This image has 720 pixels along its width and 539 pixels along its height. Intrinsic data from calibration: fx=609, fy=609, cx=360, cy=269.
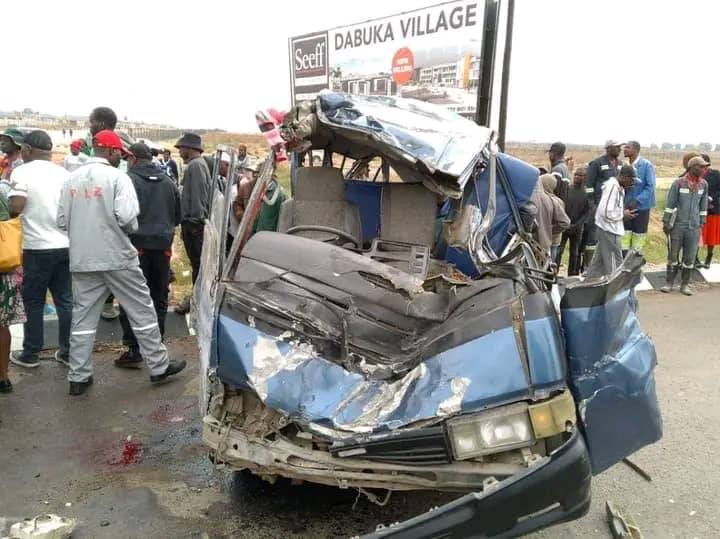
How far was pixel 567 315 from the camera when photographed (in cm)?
Answer: 247

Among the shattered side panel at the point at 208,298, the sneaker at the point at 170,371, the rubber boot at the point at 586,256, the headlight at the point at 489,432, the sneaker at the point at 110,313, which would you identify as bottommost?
the sneaker at the point at 170,371

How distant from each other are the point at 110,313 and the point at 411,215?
3669mm

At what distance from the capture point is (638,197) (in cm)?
765

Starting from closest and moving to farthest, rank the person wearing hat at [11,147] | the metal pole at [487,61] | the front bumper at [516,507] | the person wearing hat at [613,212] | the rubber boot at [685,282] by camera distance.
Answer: the front bumper at [516,507], the person wearing hat at [11,147], the metal pole at [487,61], the person wearing hat at [613,212], the rubber boot at [685,282]

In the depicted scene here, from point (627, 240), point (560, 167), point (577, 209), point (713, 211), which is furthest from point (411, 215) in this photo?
point (713, 211)

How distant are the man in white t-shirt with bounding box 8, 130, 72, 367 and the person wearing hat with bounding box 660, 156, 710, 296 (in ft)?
23.9

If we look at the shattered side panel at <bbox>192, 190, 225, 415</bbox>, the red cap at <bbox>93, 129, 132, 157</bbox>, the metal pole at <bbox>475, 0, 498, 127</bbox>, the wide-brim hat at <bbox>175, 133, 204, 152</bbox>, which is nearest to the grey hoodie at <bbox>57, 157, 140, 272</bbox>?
A: the red cap at <bbox>93, 129, 132, 157</bbox>

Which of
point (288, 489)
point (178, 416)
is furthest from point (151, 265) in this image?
point (288, 489)

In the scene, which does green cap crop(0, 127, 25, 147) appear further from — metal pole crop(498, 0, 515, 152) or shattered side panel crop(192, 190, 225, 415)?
metal pole crop(498, 0, 515, 152)

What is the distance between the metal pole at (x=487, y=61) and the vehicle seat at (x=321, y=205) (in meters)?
3.17

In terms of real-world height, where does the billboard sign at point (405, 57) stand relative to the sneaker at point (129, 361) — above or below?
above

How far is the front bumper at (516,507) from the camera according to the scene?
2.11 m

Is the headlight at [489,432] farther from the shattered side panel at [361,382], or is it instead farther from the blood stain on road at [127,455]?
the blood stain on road at [127,455]

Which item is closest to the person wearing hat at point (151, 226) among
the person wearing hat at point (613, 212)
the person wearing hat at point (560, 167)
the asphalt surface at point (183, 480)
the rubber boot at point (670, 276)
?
the asphalt surface at point (183, 480)
